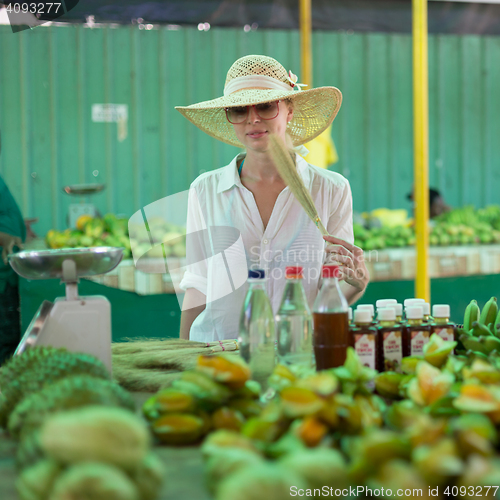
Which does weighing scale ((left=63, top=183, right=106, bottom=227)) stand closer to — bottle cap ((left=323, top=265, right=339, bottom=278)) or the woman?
the woman

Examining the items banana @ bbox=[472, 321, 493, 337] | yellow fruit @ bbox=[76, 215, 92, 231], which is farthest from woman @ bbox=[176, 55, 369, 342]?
yellow fruit @ bbox=[76, 215, 92, 231]

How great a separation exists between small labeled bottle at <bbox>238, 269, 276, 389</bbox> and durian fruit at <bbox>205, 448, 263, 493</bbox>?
0.50 meters

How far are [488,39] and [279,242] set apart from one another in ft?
16.9

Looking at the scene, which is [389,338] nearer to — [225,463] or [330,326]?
[330,326]

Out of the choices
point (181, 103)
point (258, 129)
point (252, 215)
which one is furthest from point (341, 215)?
point (181, 103)

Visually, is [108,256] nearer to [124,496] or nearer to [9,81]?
[124,496]

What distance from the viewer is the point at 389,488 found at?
2.24 ft

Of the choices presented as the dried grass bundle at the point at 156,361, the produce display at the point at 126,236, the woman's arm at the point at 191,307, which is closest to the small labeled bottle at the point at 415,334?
the dried grass bundle at the point at 156,361

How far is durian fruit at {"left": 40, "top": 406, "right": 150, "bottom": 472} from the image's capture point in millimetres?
688

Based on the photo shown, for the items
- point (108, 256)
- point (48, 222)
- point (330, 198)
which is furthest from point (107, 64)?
point (108, 256)

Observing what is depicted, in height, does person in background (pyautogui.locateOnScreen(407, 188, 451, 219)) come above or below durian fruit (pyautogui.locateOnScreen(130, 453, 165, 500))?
above

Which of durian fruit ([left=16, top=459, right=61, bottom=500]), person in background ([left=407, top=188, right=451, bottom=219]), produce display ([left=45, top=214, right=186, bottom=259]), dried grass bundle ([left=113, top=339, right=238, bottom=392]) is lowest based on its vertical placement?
dried grass bundle ([left=113, top=339, right=238, bottom=392])

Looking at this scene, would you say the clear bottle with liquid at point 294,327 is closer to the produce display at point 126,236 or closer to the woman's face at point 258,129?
the woman's face at point 258,129

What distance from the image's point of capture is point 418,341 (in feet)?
4.31
